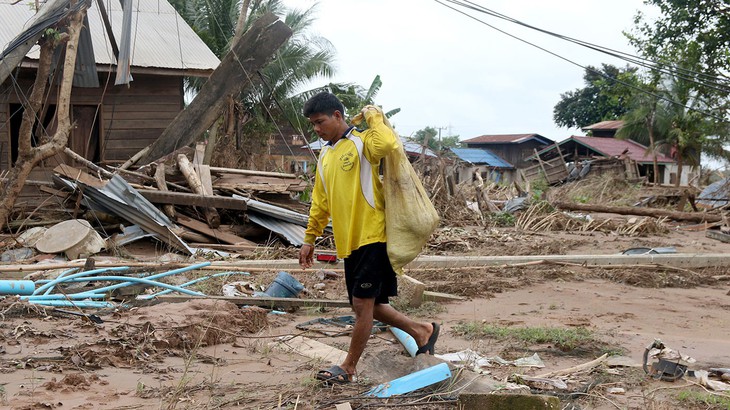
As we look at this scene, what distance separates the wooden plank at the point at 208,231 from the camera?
1172 centimetres

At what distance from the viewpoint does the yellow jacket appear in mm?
4500

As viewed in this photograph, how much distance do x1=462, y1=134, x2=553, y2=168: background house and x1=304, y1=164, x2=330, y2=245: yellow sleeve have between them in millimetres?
52270

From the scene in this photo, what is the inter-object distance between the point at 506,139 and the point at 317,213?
54.7m

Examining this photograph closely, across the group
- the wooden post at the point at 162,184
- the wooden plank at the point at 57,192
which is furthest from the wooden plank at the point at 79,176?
the wooden post at the point at 162,184

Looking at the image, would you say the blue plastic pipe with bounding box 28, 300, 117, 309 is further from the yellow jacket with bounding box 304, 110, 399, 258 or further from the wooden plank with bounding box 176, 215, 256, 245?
the wooden plank with bounding box 176, 215, 256, 245

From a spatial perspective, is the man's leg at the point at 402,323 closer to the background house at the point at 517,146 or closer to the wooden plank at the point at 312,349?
the wooden plank at the point at 312,349

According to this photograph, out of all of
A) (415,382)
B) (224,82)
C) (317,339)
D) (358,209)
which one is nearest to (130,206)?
(224,82)

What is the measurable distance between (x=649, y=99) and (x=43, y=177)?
3157 centimetres

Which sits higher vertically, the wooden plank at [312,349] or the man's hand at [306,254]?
the man's hand at [306,254]

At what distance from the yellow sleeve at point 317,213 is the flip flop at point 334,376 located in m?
0.85

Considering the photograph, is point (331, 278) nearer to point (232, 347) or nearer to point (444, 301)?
point (444, 301)

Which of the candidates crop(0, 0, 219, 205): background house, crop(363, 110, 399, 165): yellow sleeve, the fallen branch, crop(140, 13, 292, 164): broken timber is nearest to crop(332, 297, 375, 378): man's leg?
crop(363, 110, 399, 165): yellow sleeve

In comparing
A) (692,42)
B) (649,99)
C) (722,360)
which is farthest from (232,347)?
(649,99)

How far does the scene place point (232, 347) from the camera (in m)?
5.89
